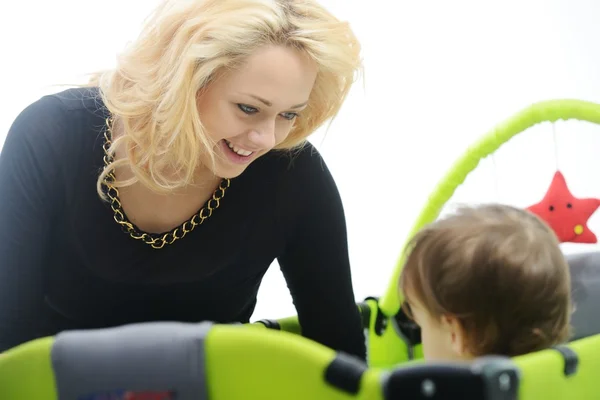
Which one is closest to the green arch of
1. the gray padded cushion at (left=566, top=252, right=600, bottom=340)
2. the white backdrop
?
the gray padded cushion at (left=566, top=252, right=600, bottom=340)

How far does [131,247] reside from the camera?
3.73ft

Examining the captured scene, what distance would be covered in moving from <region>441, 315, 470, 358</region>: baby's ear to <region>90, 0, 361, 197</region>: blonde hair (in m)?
0.40

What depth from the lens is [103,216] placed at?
1.14 meters

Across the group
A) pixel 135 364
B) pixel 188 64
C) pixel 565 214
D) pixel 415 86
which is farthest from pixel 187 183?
pixel 415 86

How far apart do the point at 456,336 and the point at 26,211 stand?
23.0 inches

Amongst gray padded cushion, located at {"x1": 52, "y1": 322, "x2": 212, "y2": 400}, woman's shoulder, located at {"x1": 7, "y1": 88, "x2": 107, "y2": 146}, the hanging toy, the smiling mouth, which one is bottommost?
gray padded cushion, located at {"x1": 52, "y1": 322, "x2": 212, "y2": 400}

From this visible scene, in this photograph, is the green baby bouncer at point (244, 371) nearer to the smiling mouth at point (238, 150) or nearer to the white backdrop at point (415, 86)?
the smiling mouth at point (238, 150)

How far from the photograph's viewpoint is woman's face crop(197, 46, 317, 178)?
3.38ft

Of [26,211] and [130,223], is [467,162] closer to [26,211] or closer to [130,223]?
[130,223]

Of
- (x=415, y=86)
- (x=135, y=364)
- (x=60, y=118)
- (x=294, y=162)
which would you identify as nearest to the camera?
(x=135, y=364)

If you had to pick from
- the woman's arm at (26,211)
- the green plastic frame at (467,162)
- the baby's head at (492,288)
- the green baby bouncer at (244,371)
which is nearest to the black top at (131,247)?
the woman's arm at (26,211)

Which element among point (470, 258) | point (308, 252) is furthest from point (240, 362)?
point (308, 252)

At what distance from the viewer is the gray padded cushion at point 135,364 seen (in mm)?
729

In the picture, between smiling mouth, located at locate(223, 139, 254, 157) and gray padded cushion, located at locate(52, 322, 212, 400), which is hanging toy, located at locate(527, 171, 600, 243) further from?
gray padded cushion, located at locate(52, 322, 212, 400)
